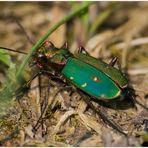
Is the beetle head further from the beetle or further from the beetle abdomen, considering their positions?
the beetle abdomen

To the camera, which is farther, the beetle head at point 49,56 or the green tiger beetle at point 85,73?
the beetle head at point 49,56

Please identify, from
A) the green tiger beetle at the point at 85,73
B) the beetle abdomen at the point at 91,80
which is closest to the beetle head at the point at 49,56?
the green tiger beetle at the point at 85,73

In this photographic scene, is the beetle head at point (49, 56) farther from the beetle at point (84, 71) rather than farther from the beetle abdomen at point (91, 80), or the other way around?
the beetle abdomen at point (91, 80)

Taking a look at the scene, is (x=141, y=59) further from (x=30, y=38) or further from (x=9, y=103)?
(x=9, y=103)

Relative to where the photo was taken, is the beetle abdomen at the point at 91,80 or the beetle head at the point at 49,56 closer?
the beetle abdomen at the point at 91,80

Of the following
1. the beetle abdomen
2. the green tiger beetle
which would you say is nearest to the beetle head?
the green tiger beetle

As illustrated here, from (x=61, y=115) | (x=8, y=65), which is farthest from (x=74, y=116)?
(x=8, y=65)

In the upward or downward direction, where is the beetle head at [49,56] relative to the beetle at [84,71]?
upward

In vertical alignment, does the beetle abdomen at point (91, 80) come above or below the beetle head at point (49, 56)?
below
